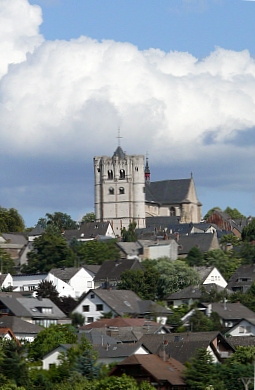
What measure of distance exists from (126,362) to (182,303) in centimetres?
2488

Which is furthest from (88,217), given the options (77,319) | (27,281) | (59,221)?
(77,319)

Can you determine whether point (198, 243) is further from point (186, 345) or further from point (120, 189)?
point (186, 345)

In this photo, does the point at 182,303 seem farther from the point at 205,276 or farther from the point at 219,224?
the point at 219,224

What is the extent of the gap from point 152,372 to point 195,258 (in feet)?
146

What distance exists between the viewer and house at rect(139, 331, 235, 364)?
52.5 meters

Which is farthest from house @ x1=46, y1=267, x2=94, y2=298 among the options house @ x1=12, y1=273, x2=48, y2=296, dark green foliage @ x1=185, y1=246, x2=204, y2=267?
dark green foliage @ x1=185, y1=246, x2=204, y2=267

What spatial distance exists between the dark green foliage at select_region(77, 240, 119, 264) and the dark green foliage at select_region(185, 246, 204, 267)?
18.8ft

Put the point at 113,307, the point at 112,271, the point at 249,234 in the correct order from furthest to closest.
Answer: the point at 249,234 → the point at 112,271 → the point at 113,307

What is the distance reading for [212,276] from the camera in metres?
84.4

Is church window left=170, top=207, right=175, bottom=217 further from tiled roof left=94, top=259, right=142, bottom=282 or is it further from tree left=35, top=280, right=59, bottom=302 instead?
tree left=35, top=280, right=59, bottom=302

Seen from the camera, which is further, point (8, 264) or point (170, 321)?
point (8, 264)

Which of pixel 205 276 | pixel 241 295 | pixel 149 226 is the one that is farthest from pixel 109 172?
pixel 241 295

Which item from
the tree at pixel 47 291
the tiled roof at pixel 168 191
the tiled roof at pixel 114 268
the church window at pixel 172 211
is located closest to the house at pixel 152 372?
the tree at pixel 47 291

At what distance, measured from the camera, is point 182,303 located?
73875 millimetres
